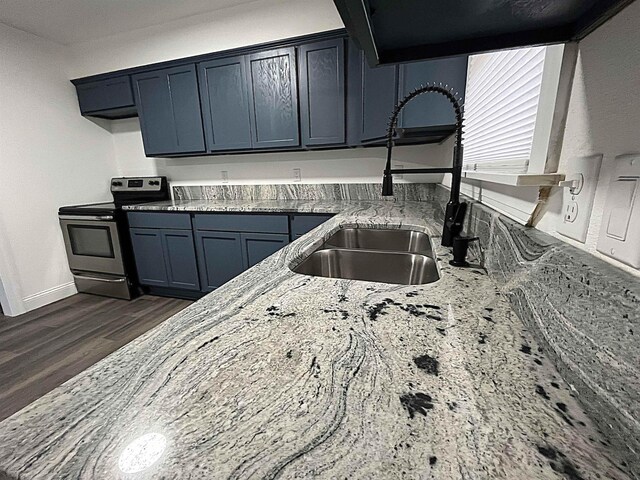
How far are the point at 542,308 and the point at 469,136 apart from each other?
130 cm

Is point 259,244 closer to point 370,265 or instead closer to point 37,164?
point 370,265

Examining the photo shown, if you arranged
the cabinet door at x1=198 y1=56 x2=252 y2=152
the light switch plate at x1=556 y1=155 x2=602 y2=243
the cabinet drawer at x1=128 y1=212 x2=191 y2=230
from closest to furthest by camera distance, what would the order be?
1. the light switch plate at x1=556 y1=155 x2=602 y2=243
2. the cabinet door at x1=198 y1=56 x2=252 y2=152
3. the cabinet drawer at x1=128 y1=212 x2=191 y2=230

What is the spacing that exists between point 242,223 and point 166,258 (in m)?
0.92

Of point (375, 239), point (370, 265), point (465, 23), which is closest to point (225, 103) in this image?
point (375, 239)

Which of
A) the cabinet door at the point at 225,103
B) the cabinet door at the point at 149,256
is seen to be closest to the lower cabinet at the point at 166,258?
the cabinet door at the point at 149,256

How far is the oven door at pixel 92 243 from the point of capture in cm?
263

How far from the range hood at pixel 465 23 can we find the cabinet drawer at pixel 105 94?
9.95ft

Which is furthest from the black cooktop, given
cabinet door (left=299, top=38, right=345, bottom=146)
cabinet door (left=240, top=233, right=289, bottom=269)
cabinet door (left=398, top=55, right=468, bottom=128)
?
cabinet door (left=398, top=55, right=468, bottom=128)

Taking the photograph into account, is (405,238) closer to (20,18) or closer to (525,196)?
Result: (525,196)

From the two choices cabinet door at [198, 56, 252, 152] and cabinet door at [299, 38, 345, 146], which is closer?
cabinet door at [299, 38, 345, 146]

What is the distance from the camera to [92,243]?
275 cm

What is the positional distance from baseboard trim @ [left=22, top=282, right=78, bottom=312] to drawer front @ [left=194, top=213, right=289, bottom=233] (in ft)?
5.48

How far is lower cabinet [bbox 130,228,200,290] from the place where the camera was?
8.55ft

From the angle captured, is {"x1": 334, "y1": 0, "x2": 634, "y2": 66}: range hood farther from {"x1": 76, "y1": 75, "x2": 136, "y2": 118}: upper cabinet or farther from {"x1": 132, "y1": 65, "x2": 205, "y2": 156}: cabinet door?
{"x1": 76, "y1": 75, "x2": 136, "y2": 118}: upper cabinet
